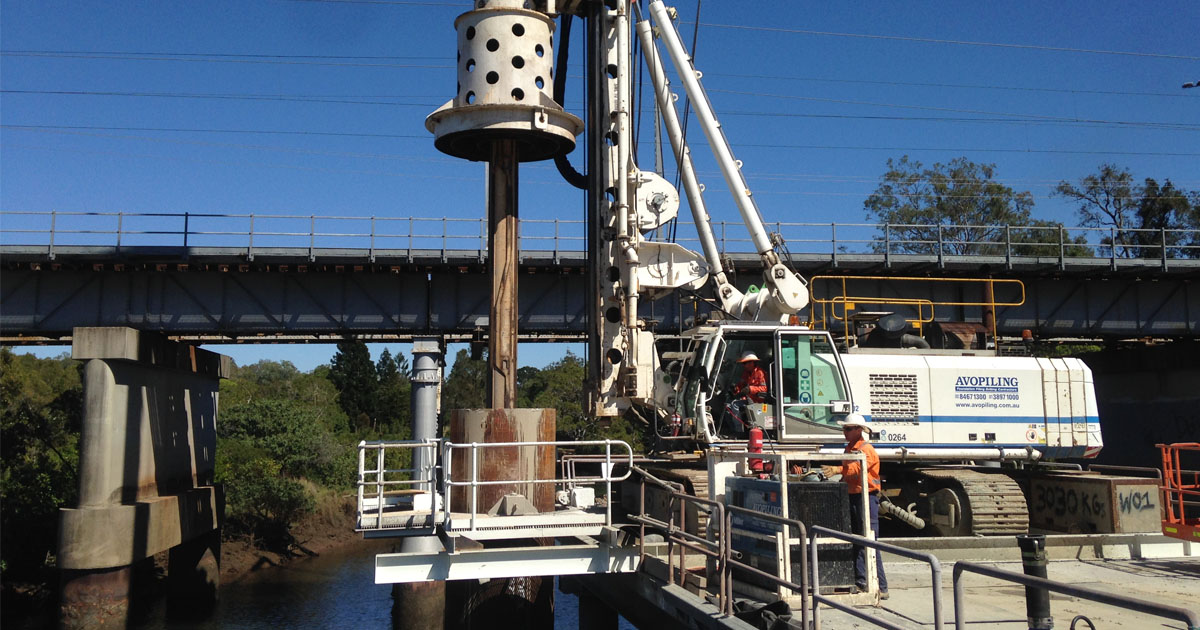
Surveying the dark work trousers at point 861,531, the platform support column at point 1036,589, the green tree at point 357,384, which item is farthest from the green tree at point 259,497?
the green tree at point 357,384

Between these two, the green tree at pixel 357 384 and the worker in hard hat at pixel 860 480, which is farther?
the green tree at pixel 357 384

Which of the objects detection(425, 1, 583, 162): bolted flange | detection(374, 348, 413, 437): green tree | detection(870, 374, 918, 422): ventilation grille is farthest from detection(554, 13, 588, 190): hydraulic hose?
detection(374, 348, 413, 437): green tree

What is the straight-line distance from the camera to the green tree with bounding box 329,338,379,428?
79000 millimetres

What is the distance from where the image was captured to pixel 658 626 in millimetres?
13344

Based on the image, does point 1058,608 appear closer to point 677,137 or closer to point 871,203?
point 677,137

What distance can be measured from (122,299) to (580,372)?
45.4 metres

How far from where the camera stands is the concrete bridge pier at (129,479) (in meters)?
20.1

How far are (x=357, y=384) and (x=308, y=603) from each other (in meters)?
53.6

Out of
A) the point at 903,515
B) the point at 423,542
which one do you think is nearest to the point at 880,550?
the point at 903,515

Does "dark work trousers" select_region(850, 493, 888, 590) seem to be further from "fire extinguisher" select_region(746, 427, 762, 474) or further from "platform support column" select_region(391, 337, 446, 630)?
"platform support column" select_region(391, 337, 446, 630)

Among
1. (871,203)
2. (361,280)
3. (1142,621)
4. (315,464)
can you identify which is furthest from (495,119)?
(871,203)

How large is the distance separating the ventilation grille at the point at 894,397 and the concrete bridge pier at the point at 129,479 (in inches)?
615

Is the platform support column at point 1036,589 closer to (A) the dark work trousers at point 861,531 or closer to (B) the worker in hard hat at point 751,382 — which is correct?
(A) the dark work trousers at point 861,531

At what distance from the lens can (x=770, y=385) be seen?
15.5 m
